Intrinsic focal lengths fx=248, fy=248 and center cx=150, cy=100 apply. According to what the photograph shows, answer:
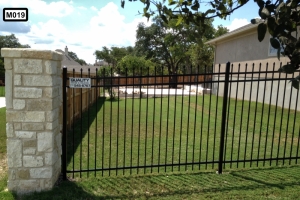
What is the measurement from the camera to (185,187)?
11.5ft

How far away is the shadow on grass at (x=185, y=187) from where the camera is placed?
3254 mm

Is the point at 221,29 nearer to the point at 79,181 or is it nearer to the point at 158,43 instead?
the point at 158,43

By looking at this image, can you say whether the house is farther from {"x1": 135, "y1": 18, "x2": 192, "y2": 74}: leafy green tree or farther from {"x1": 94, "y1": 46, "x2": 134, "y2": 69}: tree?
{"x1": 94, "y1": 46, "x2": 134, "y2": 69}: tree

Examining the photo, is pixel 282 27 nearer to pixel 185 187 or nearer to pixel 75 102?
pixel 185 187

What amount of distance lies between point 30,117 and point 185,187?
2.30 metres

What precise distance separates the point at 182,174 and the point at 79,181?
1581 mm

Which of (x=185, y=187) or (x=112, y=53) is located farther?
Answer: (x=112, y=53)

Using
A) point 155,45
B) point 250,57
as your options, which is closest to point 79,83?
point 250,57

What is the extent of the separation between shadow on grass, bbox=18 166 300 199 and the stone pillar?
0.97 ft

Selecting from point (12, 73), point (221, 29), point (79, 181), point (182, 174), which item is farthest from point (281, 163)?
point (221, 29)

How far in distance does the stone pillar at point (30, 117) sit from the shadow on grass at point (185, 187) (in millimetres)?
295

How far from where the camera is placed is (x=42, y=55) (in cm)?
310

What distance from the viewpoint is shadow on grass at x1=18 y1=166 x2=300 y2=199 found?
325cm

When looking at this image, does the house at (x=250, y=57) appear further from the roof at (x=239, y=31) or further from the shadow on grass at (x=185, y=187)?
the shadow on grass at (x=185, y=187)
